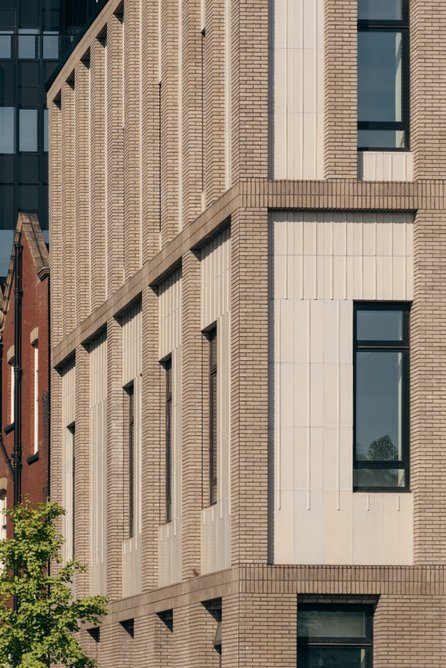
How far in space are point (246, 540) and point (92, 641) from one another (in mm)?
16503

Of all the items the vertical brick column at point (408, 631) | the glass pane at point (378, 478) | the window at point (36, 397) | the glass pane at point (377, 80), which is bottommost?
the vertical brick column at point (408, 631)

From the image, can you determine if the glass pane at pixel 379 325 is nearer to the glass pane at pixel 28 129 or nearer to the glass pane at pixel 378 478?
the glass pane at pixel 378 478

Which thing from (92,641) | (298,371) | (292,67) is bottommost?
(92,641)

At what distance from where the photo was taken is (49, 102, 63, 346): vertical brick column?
55.3m

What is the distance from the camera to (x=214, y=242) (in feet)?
120

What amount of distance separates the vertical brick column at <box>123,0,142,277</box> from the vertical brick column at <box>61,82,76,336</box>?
26.5ft

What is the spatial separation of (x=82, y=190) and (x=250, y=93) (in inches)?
711

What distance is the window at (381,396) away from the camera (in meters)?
34.0

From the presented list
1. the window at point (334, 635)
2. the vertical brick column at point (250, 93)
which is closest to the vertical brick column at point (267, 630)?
the window at point (334, 635)

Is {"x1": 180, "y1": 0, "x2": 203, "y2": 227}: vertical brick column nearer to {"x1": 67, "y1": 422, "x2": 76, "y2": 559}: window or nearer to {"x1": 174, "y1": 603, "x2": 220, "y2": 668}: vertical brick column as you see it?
{"x1": 174, "y1": 603, "x2": 220, "y2": 668}: vertical brick column

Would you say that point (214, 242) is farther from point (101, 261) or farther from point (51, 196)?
point (51, 196)

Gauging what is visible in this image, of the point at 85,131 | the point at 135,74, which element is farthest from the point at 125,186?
the point at 85,131

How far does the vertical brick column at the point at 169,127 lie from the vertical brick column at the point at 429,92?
7.32m

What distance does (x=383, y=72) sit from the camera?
34.9m
